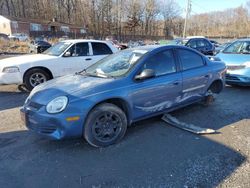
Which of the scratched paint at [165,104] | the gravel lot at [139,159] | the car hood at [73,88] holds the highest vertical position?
the car hood at [73,88]

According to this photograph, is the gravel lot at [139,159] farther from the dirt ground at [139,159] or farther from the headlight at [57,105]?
the headlight at [57,105]

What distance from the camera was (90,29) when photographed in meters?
71.1

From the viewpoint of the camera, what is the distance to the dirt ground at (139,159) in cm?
288

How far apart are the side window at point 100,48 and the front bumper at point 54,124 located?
15.7 feet

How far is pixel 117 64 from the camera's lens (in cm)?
444

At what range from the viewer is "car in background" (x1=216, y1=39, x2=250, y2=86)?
6.98 metres

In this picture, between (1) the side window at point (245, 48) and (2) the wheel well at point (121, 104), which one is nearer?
(2) the wheel well at point (121, 104)

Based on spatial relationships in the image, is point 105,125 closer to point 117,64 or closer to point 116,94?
point 116,94

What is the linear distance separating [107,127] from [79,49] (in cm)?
467

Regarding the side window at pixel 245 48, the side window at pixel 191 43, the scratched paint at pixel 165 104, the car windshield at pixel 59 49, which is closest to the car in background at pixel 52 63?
the car windshield at pixel 59 49

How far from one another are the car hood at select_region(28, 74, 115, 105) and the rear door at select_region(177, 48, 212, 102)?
1627 mm

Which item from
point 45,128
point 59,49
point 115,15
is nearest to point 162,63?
point 45,128

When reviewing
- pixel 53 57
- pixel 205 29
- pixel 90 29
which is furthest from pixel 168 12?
pixel 53 57

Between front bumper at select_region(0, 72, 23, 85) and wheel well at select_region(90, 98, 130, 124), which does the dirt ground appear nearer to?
wheel well at select_region(90, 98, 130, 124)
